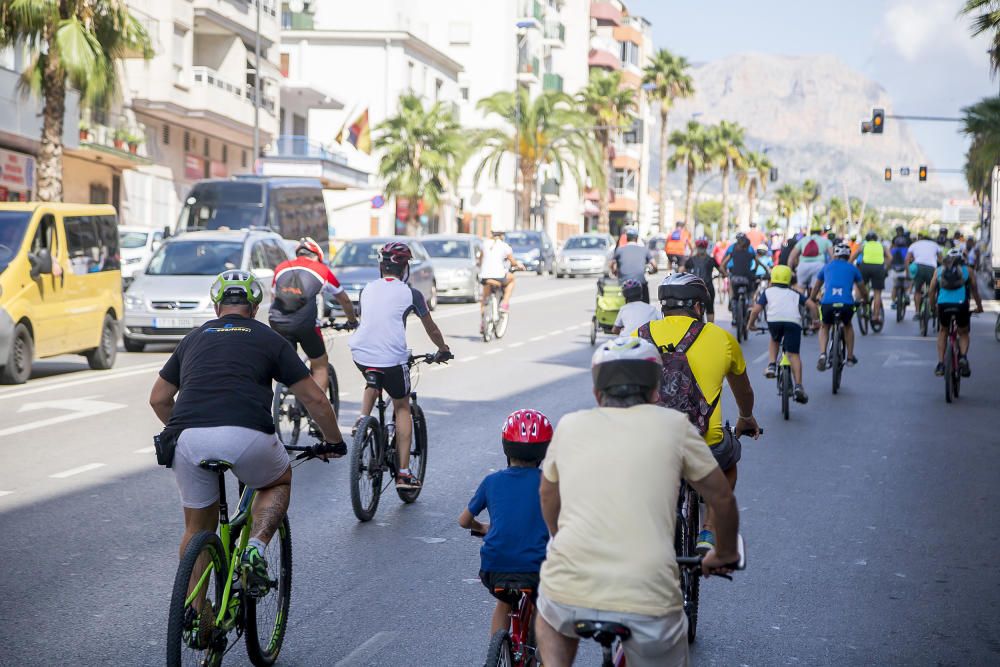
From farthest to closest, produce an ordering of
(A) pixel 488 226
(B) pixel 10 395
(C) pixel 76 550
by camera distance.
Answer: (A) pixel 488 226 → (B) pixel 10 395 → (C) pixel 76 550

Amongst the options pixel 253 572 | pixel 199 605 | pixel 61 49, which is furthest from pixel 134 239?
pixel 199 605

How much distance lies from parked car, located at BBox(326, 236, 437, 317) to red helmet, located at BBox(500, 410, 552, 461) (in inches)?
911

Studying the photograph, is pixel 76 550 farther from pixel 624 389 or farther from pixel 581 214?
pixel 581 214

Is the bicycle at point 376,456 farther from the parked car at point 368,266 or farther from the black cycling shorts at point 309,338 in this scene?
the parked car at point 368,266

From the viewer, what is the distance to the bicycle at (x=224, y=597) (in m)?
4.71

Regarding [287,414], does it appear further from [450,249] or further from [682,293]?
[450,249]

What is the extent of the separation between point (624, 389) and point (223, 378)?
1.90 m

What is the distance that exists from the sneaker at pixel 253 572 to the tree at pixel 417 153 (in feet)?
187

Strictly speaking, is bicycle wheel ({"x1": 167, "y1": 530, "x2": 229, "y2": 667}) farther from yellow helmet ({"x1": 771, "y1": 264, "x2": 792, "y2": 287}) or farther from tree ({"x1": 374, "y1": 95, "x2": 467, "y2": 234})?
tree ({"x1": 374, "y1": 95, "x2": 467, "y2": 234})

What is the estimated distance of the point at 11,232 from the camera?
16344 mm

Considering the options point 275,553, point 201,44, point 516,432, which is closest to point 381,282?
point 275,553

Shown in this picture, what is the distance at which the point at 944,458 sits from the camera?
1180 cm

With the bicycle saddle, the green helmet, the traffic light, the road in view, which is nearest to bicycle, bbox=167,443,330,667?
the road

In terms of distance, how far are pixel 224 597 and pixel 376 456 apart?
381 centimetres
